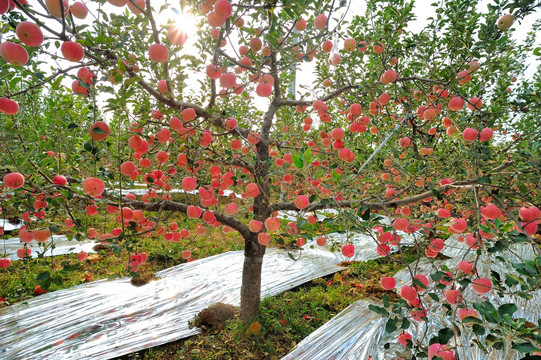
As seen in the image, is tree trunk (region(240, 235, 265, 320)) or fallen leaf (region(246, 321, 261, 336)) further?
tree trunk (region(240, 235, 265, 320))

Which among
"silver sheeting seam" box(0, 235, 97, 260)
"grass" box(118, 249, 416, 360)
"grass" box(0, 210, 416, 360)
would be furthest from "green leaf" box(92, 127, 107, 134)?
"silver sheeting seam" box(0, 235, 97, 260)

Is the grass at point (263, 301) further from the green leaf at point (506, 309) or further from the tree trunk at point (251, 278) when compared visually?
the green leaf at point (506, 309)

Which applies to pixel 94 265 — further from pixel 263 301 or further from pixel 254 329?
pixel 254 329

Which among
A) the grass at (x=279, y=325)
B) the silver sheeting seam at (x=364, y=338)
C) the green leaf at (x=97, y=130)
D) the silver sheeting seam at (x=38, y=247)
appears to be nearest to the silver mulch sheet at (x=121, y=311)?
the grass at (x=279, y=325)

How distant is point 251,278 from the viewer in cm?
269

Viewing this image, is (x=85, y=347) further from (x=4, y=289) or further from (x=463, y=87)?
(x=463, y=87)

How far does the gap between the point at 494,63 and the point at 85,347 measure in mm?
3789

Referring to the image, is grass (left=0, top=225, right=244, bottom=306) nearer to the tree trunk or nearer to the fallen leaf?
the tree trunk

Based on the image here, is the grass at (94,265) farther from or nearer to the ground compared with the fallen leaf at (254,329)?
farther from the ground

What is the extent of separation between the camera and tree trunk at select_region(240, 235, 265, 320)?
8.70 feet

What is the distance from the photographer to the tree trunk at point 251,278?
2.65 m

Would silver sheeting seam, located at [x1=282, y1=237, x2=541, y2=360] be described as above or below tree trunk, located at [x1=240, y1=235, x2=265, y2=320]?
below

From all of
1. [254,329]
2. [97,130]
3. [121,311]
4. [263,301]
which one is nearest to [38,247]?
[121,311]

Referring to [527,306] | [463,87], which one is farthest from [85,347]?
[527,306]
